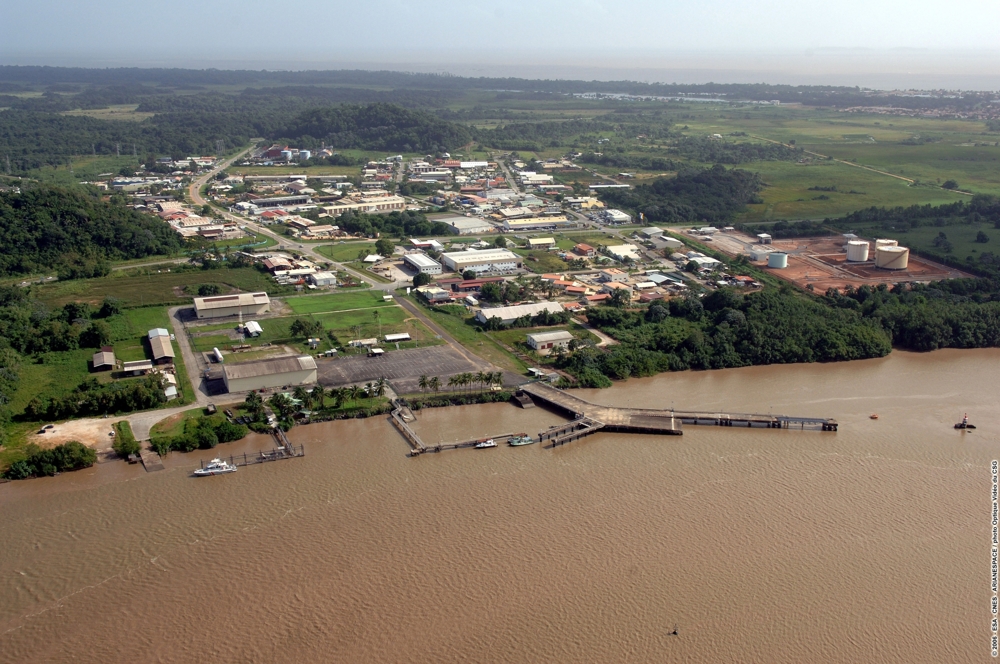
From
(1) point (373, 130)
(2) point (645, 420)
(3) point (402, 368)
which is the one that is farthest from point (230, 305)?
(1) point (373, 130)

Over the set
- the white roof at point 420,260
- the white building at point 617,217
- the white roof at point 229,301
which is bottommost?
the white roof at point 229,301

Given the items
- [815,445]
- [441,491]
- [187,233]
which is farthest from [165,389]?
[187,233]

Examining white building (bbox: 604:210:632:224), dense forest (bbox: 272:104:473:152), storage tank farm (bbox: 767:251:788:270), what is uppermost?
dense forest (bbox: 272:104:473:152)

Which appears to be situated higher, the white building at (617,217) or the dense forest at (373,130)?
the dense forest at (373,130)

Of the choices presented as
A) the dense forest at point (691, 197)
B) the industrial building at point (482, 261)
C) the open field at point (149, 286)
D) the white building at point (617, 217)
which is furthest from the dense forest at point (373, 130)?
the open field at point (149, 286)

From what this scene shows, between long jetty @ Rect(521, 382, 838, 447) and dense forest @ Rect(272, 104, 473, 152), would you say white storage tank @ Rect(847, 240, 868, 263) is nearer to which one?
long jetty @ Rect(521, 382, 838, 447)

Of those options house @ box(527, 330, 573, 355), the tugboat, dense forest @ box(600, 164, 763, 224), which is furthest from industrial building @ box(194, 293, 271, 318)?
dense forest @ box(600, 164, 763, 224)

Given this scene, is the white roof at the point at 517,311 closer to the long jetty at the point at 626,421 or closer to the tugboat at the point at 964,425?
the long jetty at the point at 626,421
